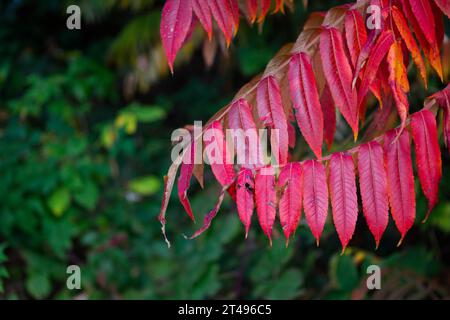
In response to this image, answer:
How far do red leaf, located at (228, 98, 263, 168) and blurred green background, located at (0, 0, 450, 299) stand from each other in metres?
0.93

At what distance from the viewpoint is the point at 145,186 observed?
3.37 m

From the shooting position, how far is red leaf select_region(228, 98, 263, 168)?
114 centimetres

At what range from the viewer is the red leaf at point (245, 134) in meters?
1.14

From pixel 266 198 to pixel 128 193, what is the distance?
2.46 m

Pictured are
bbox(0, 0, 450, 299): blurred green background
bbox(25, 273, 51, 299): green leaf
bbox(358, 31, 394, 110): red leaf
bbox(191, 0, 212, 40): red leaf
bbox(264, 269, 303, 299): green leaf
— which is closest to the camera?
bbox(358, 31, 394, 110): red leaf

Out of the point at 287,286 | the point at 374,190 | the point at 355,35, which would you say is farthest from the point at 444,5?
the point at 287,286

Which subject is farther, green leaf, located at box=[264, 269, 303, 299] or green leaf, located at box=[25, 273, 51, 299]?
green leaf, located at box=[25, 273, 51, 299]

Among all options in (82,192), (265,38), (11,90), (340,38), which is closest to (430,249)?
(265,38)

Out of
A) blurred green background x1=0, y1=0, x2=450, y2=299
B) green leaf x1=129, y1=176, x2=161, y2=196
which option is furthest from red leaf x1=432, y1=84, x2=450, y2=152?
green leaf x1=129, y1=176, x2=161, y2=196

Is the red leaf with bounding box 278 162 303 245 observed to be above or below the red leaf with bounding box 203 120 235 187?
below

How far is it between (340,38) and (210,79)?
328 cm

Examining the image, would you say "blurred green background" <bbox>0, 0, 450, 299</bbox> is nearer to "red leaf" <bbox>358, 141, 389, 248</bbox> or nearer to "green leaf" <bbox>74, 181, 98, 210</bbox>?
"green leaf" <bbox>74, 181, 98, 210</bbox>

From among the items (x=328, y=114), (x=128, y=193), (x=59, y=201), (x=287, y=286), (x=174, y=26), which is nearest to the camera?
(x=174, y=26)

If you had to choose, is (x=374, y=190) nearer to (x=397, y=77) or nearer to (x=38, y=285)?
(x=397, y=77)
